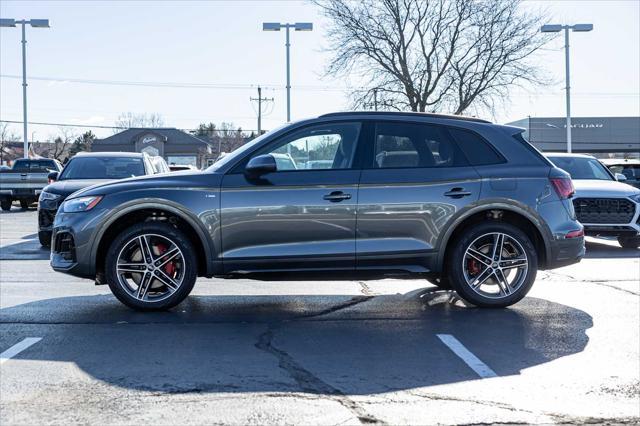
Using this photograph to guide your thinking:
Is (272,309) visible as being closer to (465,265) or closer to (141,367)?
(465,265)

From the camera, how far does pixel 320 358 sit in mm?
5422

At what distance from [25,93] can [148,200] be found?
104 ft

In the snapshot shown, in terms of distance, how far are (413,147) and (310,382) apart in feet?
10.1

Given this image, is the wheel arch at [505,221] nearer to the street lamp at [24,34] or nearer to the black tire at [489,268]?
the black tire at [489,268]

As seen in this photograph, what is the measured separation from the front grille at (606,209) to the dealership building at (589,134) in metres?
54.6

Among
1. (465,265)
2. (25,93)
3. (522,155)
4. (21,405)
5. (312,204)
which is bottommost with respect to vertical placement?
(21,405)

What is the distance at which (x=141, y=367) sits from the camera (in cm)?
514

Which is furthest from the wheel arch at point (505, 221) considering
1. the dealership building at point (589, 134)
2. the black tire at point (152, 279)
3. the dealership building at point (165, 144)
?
the dealership building at point (165, 144)

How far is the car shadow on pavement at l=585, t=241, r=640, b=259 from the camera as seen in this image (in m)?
12.2

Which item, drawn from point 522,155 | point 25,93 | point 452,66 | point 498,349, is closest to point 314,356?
point 498,349

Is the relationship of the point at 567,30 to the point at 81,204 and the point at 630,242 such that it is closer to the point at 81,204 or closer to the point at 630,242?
the point at 630,242

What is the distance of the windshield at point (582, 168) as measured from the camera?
14.3 meters

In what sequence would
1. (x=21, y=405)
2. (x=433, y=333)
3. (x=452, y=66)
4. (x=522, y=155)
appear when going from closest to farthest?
1. (x=21, y=405)
2. (x=433, y=333)
3. (x=522, y=155)
4. (x=452, y=66)

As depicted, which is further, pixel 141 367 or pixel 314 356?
pixel 314 356
